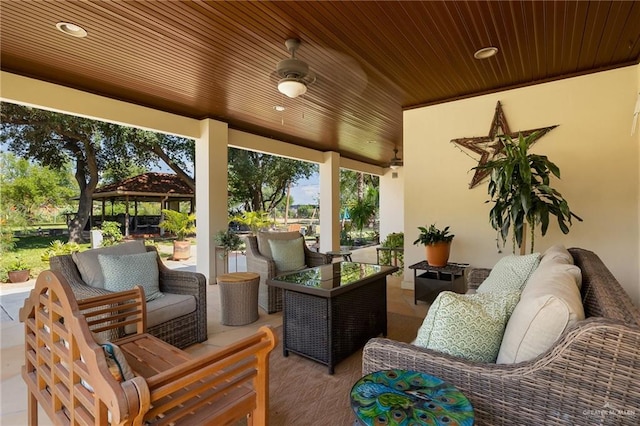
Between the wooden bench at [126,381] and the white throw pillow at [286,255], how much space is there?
2.32m

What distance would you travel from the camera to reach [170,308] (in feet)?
8.60

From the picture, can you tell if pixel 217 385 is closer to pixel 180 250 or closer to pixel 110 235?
pixel 110 235

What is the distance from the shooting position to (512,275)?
2.22 m

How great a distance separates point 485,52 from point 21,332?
5.48 metres

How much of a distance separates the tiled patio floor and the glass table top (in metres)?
0.87

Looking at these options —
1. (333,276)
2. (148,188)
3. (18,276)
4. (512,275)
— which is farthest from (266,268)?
(148,188)

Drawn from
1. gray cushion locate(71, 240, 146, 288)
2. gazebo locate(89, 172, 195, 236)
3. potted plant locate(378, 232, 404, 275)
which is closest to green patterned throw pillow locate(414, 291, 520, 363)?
gray cushion locate(71, 240, 146, 288)

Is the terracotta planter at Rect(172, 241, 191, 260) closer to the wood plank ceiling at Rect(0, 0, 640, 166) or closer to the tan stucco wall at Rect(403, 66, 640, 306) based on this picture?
the wood plank ceiling at Rect(0, 0, 640, 166)

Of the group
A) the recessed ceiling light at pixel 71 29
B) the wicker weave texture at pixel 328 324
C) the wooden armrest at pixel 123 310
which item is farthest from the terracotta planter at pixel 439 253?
the recessed ceiling light at pixel 71 29

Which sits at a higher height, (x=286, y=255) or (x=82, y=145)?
(x=82, y=145)

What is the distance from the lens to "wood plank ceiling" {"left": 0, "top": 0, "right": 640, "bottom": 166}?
96.4 inches

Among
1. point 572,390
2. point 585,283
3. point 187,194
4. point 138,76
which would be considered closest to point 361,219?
point 187,194

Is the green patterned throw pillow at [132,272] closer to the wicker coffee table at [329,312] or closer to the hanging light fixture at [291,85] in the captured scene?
the wicker coffee table at [329,312]

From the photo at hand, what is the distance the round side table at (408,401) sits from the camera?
3.24 feet
